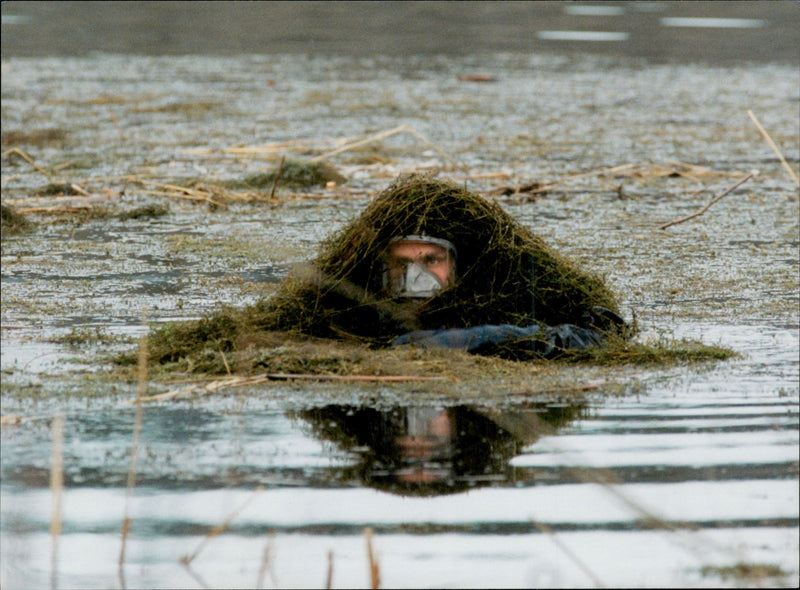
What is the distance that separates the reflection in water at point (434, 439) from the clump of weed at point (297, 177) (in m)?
8.95

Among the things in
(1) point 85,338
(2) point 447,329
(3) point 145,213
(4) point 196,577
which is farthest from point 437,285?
(3) point 145,213

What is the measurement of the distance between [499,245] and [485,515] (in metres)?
3.07

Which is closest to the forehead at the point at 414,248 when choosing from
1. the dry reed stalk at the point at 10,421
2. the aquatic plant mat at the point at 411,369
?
the aquatic plant mat at the point at 411,369

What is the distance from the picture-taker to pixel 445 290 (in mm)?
8133

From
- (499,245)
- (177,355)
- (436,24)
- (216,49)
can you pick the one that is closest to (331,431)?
(177,355)

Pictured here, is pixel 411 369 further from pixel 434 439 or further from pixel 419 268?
pixel 434 439

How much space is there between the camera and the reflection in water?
593 centimetres

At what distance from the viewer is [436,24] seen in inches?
1394

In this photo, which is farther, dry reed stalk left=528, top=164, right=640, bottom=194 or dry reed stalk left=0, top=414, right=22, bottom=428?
dry reed stalk left=528, top=164, right=640, bottom=194

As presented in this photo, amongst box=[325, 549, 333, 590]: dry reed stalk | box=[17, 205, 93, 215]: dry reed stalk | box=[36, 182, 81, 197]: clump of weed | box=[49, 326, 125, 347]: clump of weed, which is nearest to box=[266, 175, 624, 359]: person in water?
box=[49, 326, 125, 347]: clump of weed

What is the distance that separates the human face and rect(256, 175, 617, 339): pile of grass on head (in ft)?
0.21

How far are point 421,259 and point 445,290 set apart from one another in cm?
25

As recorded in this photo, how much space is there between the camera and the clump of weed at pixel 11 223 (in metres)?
12.9

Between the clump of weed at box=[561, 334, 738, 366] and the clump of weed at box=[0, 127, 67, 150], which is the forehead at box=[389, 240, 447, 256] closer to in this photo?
the clump of weed at box=[561, 334, 738, 366]
